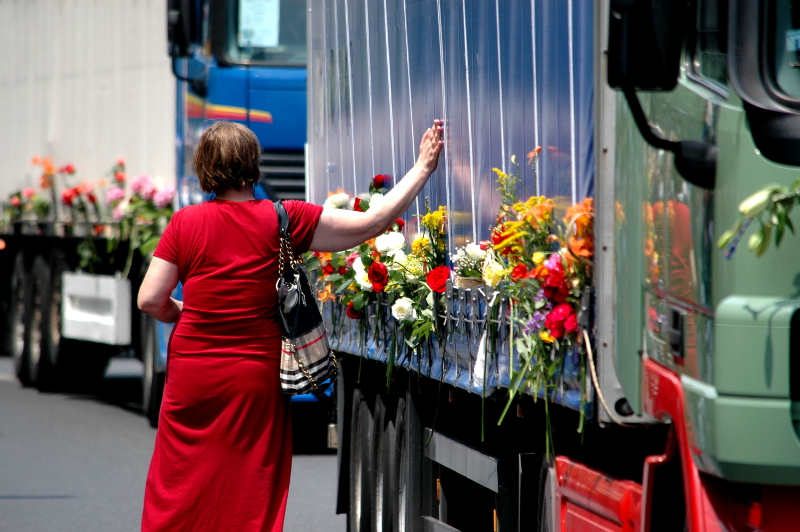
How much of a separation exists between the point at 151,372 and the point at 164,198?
5.51 ft

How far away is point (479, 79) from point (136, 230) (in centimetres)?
905

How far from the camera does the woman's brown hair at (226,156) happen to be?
502 cm

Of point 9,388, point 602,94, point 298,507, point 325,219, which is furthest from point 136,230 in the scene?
point 602,94

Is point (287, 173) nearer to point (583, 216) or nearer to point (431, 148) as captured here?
point (431, 148)

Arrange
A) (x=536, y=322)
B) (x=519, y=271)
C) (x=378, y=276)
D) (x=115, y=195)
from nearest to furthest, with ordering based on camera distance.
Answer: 1. (x=536, y=322)
2. (x=519, y=271)
3. (x=378, y=276)
4. (x=115, y=195)

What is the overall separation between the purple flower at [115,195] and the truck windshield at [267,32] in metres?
3.25

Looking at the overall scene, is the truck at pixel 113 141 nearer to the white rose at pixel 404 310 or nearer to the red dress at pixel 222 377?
the white rose at pixel 404 310

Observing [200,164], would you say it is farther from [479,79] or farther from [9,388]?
[9,388]

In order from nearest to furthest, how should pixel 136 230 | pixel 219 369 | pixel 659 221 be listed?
pixel 659 221, pixel 219 369, pixel 136 230

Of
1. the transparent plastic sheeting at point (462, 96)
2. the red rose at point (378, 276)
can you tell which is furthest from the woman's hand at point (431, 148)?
the red rose at point (378, 276)

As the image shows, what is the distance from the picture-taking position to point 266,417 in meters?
5.07

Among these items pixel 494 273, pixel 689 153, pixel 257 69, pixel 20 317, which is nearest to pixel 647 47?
pixel 689 153

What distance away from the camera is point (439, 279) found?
5.57 m

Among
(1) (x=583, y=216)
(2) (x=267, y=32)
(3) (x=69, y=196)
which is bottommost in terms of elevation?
(3) (x=69, y=196)
